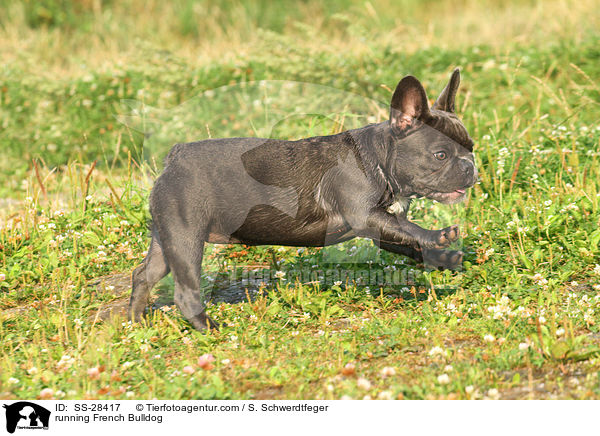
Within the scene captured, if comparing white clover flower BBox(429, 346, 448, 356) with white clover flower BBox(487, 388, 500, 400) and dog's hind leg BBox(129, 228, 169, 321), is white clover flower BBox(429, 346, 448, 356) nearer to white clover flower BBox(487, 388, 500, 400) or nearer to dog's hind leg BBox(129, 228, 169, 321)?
white clover flower BBox(487, 388, 500, 400)

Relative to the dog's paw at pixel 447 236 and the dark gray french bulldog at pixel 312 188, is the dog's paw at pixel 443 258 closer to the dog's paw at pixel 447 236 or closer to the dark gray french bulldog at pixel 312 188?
the dark gray french bulldog at pixel 312 188

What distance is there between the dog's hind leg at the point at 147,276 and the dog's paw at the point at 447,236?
74.3 inches

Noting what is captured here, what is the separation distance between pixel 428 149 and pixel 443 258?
699 mm

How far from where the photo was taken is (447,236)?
3.89 metres

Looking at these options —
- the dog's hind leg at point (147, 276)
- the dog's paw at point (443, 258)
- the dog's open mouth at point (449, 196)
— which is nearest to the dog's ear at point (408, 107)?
the dog's open mouth at point (449, 196)

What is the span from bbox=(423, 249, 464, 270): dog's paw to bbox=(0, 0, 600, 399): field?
1.23 feet

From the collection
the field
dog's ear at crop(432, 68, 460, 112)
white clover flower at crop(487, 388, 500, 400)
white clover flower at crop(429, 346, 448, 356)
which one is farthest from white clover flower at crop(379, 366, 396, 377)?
dog's ear at crop(432, 68, 460, 112)

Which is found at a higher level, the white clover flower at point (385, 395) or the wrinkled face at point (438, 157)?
the wrinkled face at point (438, 157)

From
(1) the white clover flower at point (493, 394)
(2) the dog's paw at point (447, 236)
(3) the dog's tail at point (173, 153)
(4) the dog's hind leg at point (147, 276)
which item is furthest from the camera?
(4) the dog's hind leg at point (147, 276)

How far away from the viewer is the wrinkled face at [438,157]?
4066 mm

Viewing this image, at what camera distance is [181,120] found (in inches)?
225

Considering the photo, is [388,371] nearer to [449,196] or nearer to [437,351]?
[437,351]

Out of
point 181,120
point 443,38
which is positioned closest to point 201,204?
point 181,120

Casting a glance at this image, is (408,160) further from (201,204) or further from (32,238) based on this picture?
(32,238)
